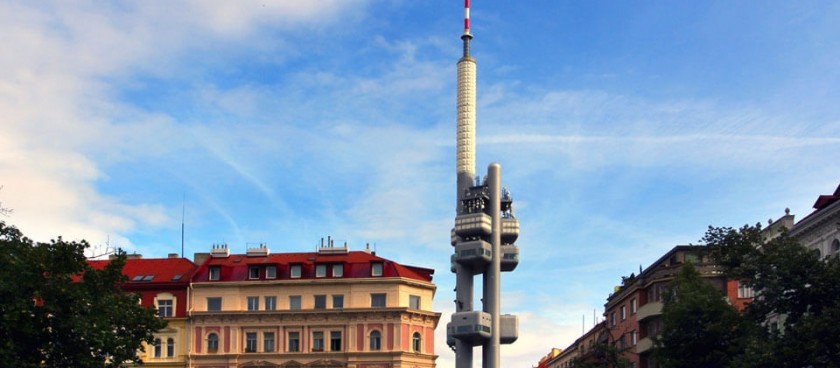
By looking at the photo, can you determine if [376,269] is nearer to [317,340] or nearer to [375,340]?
[375,340]

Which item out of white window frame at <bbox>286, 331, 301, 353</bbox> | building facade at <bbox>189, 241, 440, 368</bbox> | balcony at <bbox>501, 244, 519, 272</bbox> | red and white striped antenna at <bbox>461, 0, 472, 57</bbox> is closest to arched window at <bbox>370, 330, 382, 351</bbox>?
building facade at <bbox>189, 241, 440, 368</bbox>

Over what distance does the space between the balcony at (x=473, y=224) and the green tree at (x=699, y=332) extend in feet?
44.6

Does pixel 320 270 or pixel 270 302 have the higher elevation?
pixel 320 270

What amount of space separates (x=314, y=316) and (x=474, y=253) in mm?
39468

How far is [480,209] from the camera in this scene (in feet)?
243

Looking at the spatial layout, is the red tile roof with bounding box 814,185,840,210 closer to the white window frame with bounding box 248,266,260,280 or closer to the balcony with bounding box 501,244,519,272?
the balcony with bounding box 501,244,519,272

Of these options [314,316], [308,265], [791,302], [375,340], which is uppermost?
[308,265]

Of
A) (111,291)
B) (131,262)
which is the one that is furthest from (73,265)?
(131,262)

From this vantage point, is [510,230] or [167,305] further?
[167,305]

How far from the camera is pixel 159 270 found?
372 feet

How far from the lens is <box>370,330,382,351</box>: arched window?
105562mm

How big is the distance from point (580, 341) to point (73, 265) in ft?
306

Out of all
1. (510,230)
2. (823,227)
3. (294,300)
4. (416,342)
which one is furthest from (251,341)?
(823,227)

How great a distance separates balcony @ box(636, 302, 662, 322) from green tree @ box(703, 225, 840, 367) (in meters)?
→ 39.2
